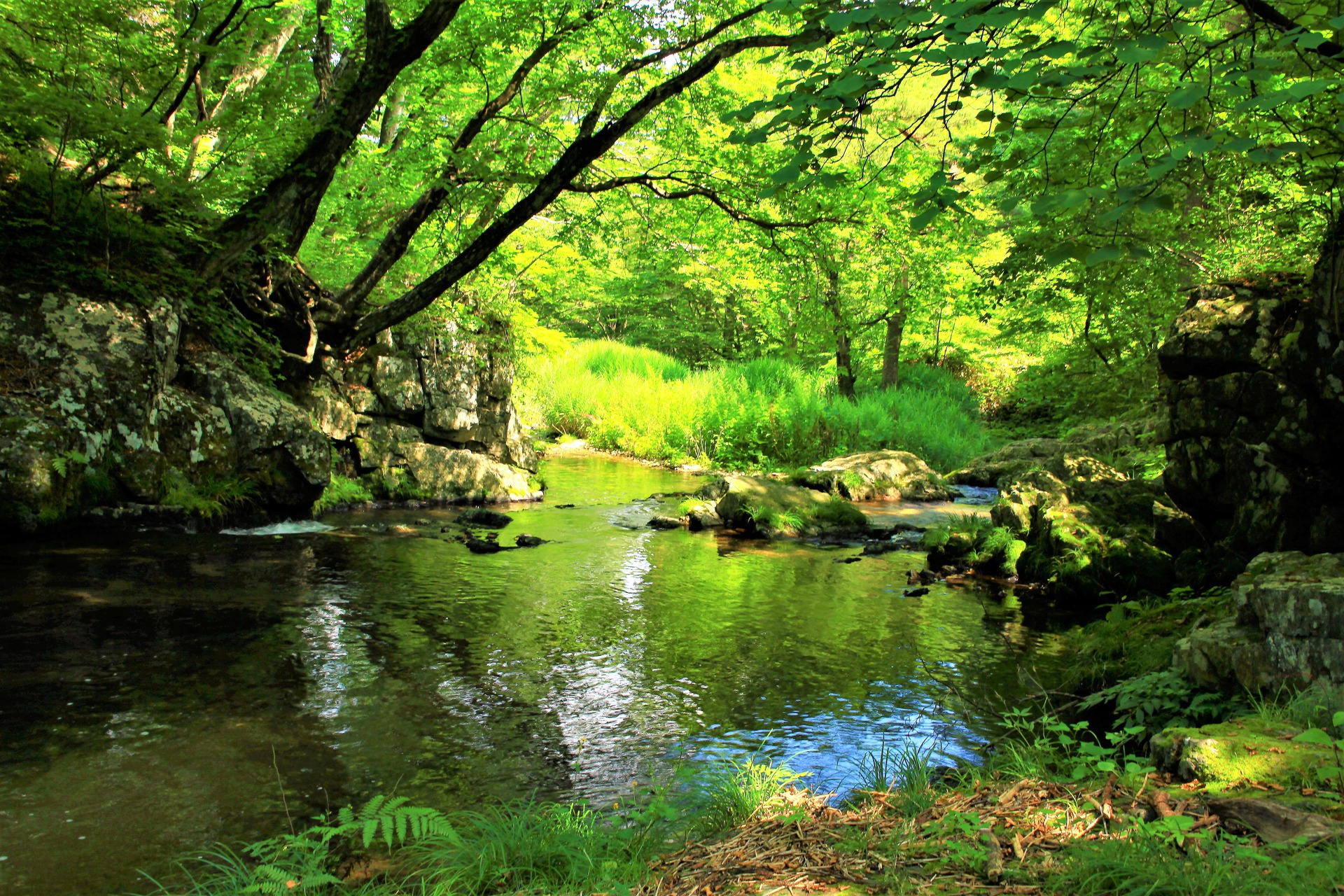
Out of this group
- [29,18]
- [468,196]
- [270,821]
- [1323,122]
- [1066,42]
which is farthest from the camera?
[468,196]

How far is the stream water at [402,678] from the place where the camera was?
363 centimetres

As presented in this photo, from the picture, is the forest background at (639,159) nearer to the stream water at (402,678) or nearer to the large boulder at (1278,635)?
the large boulder at (1278,635)

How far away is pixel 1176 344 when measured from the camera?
609cm

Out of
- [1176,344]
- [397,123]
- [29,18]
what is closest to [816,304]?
[1176,344]

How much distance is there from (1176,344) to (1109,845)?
16.3 feet

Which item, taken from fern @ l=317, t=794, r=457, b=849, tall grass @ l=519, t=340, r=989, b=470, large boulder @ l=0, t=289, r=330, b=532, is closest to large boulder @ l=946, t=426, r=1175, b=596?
fern @ l=317, t=794, r=457, b=849

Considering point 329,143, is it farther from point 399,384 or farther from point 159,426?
point 399,384

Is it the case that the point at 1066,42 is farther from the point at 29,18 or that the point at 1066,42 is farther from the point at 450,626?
the point at 29,18

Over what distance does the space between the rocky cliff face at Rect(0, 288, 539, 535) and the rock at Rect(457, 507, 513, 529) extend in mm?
1609

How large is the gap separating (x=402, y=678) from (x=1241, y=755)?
174 inches

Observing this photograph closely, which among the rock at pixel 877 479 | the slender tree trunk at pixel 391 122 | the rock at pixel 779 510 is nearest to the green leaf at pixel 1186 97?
the rock at pixel 779 510

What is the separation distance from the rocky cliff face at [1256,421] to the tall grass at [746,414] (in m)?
11.3

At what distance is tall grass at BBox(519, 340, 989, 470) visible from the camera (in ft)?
60.2

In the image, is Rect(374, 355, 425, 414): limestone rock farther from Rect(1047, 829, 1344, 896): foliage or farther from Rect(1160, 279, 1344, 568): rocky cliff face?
Rect(1047, 829, 1344, 896): foliage
